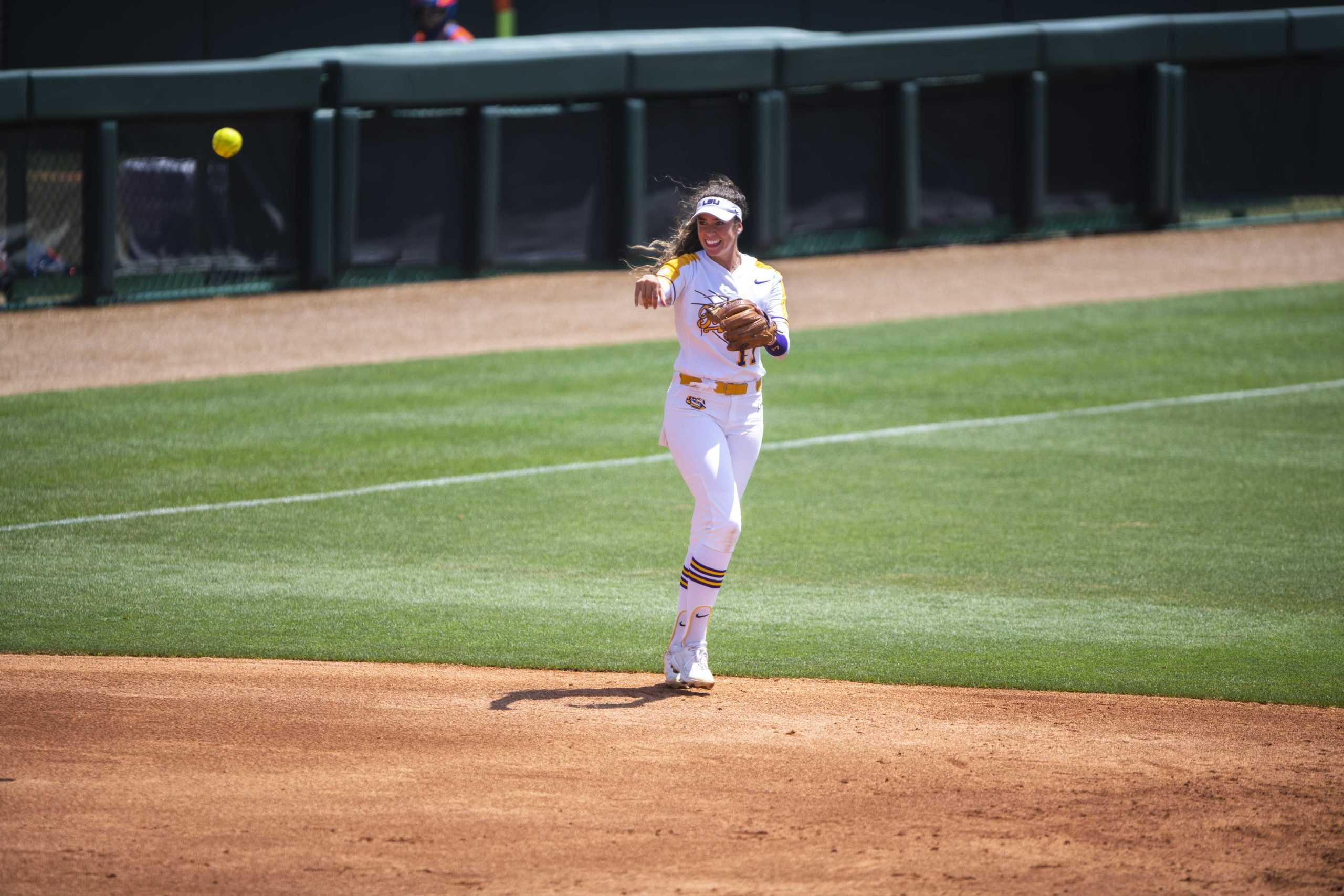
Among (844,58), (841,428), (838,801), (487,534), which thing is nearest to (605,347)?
(841,428)

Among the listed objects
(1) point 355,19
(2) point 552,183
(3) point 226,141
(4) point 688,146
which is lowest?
(3) point 226,141

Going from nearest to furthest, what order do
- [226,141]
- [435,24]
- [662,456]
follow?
[226,141]
[662,456]
[435,24]

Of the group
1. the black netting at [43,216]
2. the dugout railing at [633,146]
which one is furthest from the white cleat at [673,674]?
the black netting at [43,216]

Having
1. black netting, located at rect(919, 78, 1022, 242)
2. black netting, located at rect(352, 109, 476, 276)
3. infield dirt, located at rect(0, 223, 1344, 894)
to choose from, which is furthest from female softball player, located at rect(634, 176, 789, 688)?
black netting, located at rect(919, 78, 1022, 242)

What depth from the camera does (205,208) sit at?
14.7m

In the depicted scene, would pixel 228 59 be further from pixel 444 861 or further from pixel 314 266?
pixel 444 861

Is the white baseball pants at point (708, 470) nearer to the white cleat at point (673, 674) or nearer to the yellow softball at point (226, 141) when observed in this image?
the white cleat at point (673, 674)

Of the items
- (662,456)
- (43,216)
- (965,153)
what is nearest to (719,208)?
(662,456)

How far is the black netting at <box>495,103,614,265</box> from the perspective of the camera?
16094mm

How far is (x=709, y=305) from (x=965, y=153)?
503 inches

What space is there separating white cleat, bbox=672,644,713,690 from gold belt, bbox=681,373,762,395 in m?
0.95

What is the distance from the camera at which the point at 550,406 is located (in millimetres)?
12070

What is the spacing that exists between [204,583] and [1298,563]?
5338mm

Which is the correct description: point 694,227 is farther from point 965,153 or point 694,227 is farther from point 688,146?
point 965,153
